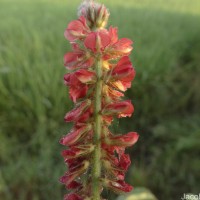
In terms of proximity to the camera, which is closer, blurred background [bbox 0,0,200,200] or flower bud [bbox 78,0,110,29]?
flower bud [bbox 78,0,110,29]

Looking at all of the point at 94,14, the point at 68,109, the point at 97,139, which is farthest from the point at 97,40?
the point at 68,109

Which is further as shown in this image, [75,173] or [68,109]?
[68,109]

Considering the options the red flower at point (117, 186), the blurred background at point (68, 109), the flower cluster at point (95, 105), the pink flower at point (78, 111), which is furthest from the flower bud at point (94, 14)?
the blurred background at point (68, 109)

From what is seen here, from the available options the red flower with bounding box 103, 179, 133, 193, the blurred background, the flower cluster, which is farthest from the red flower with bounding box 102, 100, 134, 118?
the blurred background

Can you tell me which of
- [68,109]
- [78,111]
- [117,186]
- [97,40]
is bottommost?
[68,109]

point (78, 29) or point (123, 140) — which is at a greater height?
point (78, 29)

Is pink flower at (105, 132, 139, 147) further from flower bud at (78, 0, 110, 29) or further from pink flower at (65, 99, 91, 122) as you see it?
flower bud at (78, 0, 110, 29)

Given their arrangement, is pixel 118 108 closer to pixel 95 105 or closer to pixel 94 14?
pixel 95 105

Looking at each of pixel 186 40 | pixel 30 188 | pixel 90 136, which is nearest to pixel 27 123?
pixel 30 188
